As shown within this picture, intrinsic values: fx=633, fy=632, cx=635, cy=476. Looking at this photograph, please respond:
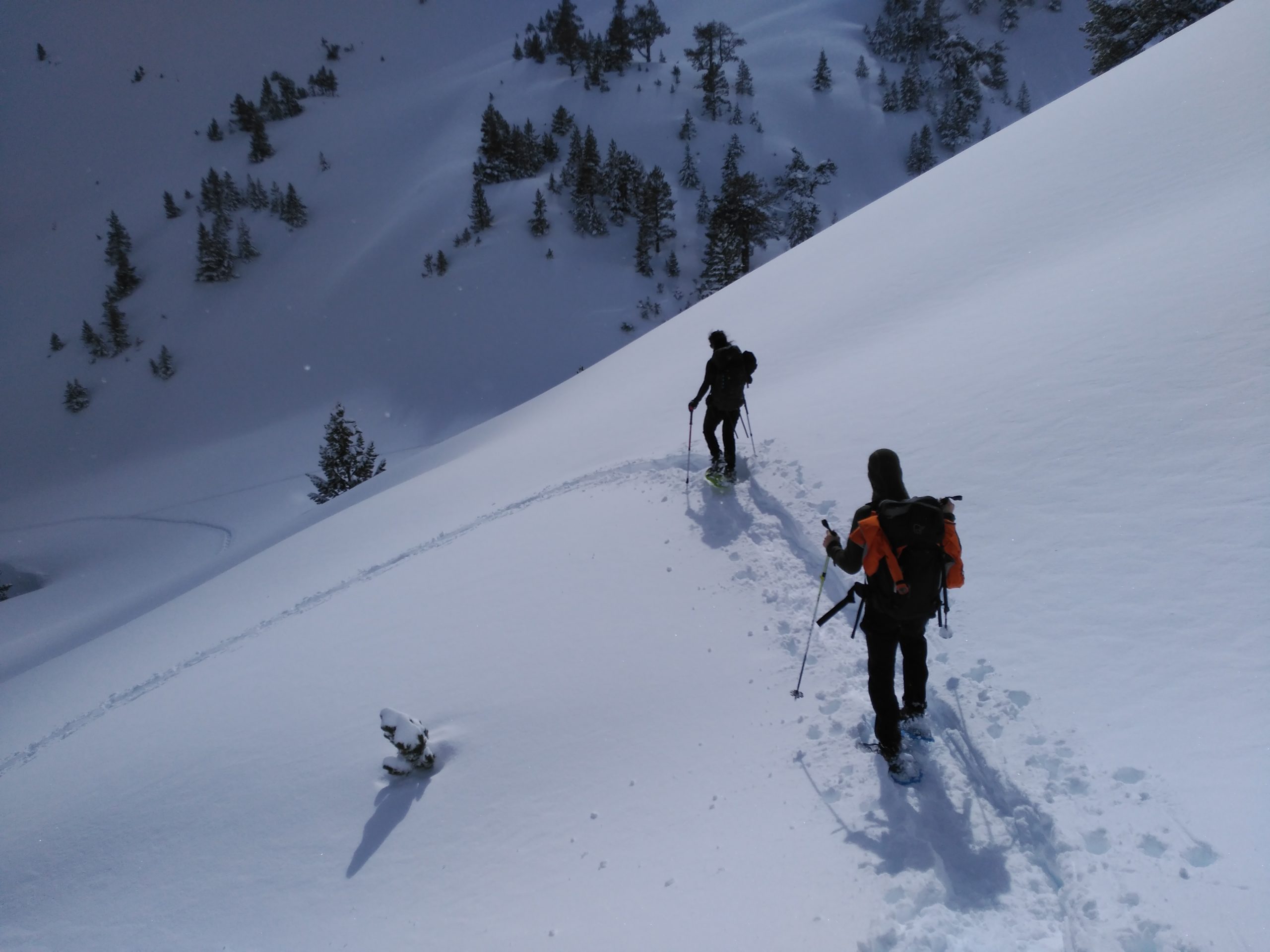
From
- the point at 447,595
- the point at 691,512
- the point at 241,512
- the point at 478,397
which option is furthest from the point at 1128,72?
the point at 241,512

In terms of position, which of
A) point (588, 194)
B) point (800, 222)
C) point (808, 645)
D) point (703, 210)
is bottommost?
point (808, 645)

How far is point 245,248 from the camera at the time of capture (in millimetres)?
50781

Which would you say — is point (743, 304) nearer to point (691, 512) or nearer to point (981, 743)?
point (691, 512)

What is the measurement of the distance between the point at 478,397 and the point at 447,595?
3423cm

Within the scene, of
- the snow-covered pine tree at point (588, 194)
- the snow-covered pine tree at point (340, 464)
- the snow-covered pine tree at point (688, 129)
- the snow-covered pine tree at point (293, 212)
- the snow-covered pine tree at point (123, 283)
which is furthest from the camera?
the snow-covered pine tree at point (688, 129)

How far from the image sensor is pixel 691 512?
813 centimetres

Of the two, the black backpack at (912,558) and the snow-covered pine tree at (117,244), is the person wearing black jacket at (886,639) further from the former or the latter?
the snow-covered pine tree at (117,244)

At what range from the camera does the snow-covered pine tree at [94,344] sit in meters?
Answer: 46.9

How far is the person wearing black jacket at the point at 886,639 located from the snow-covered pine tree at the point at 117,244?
6689 cm

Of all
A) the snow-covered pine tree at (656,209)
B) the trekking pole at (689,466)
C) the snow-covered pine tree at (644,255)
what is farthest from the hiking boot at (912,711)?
the snow-covered pine tree at (656,209)

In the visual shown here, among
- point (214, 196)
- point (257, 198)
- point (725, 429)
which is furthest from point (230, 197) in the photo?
point (725, 429)

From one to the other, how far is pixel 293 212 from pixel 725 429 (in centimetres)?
5791

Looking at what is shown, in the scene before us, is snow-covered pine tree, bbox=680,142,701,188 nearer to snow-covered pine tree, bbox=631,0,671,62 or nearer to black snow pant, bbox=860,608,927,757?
snow-covered pine tree, bbox=631,0,671,62

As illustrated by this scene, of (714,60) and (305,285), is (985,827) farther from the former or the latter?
(714,60)
